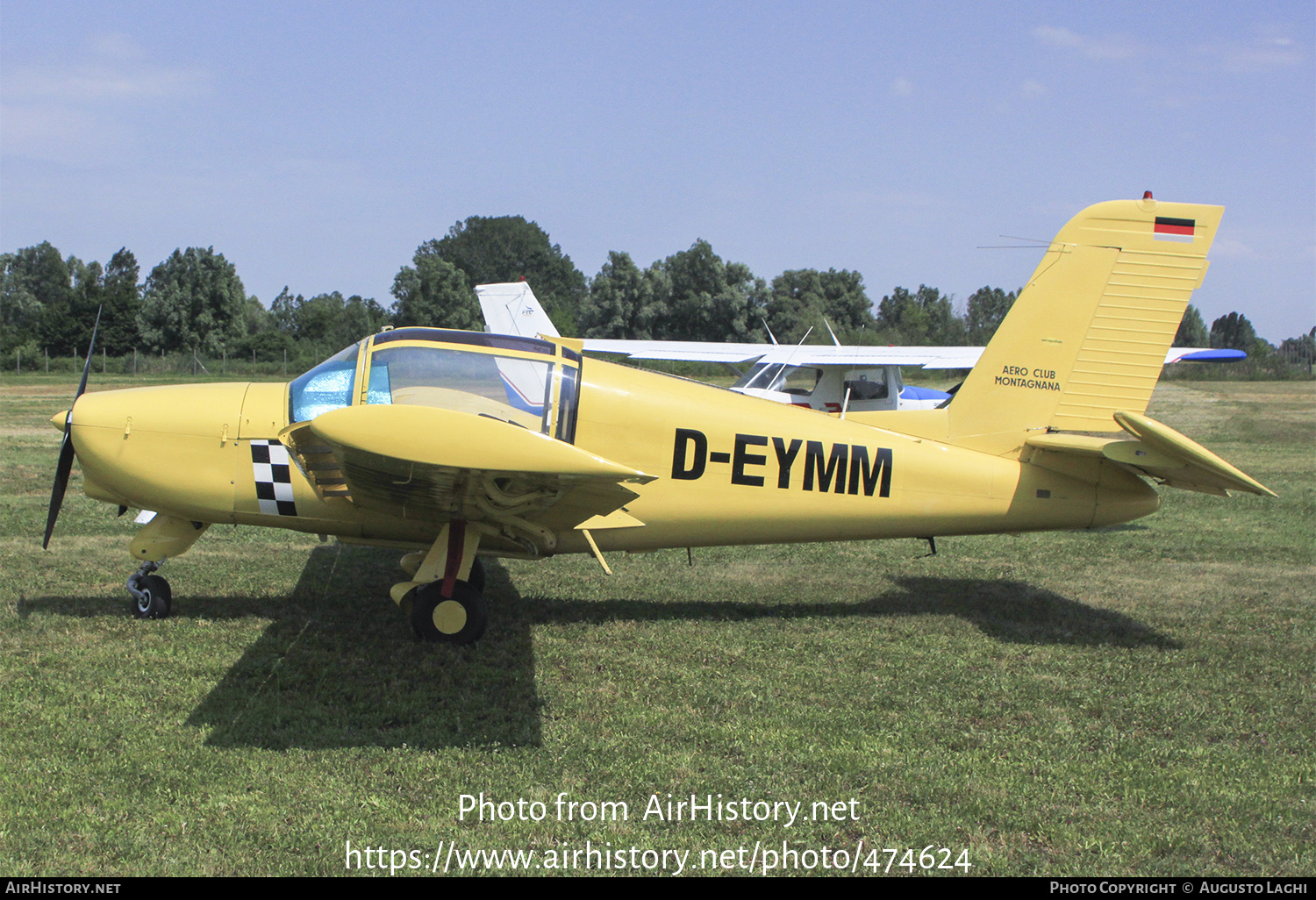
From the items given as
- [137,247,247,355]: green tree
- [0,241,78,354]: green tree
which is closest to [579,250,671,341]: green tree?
[137,247,247,355]: green tree

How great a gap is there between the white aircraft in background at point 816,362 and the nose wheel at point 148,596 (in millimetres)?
9761

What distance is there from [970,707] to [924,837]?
1.54 m

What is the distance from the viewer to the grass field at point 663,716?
12.0 feet

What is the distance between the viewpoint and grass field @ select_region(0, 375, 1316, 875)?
3.64 metres

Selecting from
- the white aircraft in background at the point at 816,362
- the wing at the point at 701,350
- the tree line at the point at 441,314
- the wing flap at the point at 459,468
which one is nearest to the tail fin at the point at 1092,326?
the wing flap at the point at 459,468

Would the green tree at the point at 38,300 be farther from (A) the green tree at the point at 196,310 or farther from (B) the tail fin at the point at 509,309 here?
(B) the tail fin at the point at 509,309

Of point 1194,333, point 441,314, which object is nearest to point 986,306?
point 1194,333

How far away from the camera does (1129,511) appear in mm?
6625

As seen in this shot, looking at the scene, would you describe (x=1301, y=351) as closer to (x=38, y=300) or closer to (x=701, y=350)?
(x=701, y=350)

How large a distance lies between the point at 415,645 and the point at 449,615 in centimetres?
36

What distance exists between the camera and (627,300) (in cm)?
5669

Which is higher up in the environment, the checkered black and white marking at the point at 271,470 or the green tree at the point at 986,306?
the green tree at the point at 986,306
